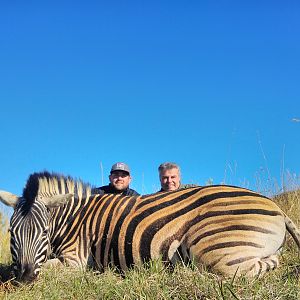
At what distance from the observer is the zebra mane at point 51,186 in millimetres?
3805

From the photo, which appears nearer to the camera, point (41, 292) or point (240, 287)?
point (240, 287)

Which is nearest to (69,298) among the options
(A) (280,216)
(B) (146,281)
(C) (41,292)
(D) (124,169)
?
(C) (41,292)

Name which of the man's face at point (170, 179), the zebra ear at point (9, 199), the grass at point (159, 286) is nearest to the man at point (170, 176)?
the man's face at point (170, 179)

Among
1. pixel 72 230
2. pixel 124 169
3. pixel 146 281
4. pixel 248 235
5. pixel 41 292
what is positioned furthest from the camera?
pixel 124 169

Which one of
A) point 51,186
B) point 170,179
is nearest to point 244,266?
point 51,186

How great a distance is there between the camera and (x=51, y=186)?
4.13 metres

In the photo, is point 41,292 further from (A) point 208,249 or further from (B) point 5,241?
(B) point 5,241

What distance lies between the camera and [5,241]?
6.23m

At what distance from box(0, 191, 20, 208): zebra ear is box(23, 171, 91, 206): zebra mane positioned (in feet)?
0.27

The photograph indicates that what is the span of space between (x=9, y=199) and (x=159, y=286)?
5.58 ft

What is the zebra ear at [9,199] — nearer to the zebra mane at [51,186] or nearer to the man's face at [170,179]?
Answer: the zebra mane at [51,186]

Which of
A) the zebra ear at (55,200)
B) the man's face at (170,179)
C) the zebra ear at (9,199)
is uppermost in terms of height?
the man's face at (170,179)

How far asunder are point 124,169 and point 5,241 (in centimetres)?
189

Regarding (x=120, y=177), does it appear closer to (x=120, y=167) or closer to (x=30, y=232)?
(x=120, y=167)
